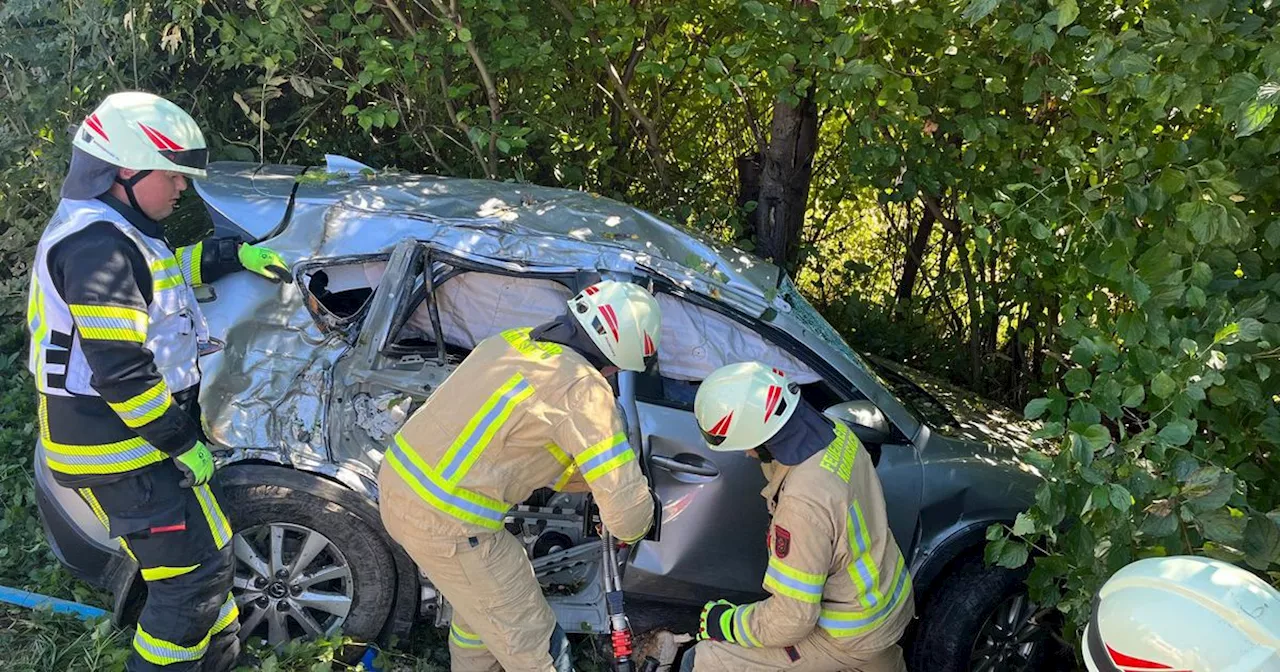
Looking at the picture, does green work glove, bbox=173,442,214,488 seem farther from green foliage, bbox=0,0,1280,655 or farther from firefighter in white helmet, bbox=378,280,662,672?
green foliage, bbox=0,0,1280,655

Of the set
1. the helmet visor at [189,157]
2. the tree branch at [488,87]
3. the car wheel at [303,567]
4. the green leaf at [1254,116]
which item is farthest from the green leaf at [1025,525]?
the tree branch at [488,87]

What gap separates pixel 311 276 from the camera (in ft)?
11.6

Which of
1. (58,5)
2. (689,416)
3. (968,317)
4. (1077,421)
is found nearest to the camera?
(1077,421)

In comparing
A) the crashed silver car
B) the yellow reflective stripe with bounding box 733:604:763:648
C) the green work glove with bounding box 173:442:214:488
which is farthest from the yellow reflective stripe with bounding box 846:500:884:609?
the green work glove with bounding box 173:442:214:488

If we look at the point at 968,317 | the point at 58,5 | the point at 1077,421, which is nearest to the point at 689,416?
the point at 1077,421

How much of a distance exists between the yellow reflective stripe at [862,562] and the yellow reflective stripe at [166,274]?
228 cm

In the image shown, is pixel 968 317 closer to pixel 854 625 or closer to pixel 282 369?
pixel 854 625

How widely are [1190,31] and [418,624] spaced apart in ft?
11.4

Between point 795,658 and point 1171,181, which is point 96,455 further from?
point 1171,181

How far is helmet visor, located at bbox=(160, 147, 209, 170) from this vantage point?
2945 mm

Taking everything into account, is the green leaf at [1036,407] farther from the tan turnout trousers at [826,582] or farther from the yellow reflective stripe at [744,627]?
the yellow reflective stripe at [744,627]

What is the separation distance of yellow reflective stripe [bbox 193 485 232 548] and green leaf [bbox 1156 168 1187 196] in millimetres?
3103

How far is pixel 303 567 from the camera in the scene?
350 cm

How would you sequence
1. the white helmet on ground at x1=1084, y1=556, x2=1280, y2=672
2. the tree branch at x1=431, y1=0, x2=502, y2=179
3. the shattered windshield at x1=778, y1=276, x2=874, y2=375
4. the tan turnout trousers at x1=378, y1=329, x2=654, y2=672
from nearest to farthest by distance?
1. the white helmet on ground at x1=1084, y1=556, x2=1280, y2=672
2. the tan turnout trousers at x1=378, y1=329, x2=654, y2=672
3. the shattered windshield at x1=778, y1=276, x2=874, y2=375
4. the tree branch at x1=431, y1=0, x2=502, y2=179
